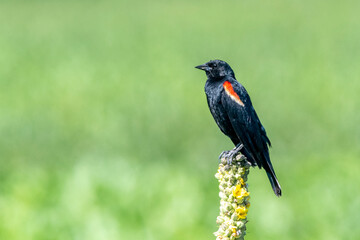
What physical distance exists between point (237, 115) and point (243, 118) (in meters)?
0.03

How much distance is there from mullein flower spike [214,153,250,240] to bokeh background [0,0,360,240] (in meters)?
2.85

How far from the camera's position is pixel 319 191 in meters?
5.84

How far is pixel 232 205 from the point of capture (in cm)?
189

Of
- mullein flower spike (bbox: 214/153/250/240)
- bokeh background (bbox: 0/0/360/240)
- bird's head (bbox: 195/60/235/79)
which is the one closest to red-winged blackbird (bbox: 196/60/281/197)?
bird's head (bbox: 195/60/235/79)

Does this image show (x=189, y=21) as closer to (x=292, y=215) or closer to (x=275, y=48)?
(x=275, y=48)

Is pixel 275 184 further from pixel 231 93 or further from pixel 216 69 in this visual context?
pixel 216 69

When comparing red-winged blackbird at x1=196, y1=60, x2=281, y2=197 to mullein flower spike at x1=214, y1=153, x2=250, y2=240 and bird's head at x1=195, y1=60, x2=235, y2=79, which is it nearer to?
bird's head at x1=195, y1=60, x2=235, y2=79

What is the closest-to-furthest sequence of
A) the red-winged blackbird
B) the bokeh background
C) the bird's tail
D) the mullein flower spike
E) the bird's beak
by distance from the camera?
the mullein flower spike, the bird's tail, the red-winged blackbird, the bird's beak, the bokeh background

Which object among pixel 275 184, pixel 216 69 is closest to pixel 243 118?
pixel 216 69

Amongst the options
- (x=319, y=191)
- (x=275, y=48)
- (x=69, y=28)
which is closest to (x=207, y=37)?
(x=275, y=48)

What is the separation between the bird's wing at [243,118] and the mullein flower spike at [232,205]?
3.00 ft

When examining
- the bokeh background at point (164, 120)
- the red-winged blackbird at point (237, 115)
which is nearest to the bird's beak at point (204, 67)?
the red-winged blackbird at point (237, 115)

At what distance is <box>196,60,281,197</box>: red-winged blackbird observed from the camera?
2.92 meters

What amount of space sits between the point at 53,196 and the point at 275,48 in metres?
13.2
